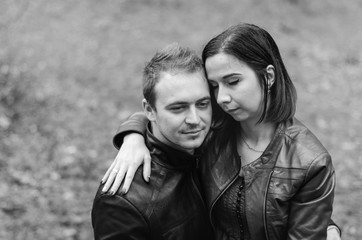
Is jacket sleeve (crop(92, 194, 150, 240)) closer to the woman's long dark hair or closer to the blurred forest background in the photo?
the woman's long dark hair

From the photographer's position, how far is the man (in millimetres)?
2775

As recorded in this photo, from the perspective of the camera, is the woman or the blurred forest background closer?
the woman

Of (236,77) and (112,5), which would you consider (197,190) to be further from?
(112,5)

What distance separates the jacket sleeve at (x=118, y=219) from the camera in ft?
9.05

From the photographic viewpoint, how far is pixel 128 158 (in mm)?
2975

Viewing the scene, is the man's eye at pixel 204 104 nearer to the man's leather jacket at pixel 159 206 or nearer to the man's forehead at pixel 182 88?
the man's forehead at pixel 182 88

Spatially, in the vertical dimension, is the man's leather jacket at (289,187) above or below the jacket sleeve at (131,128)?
below

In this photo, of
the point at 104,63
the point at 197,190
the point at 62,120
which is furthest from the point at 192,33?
the point at 197,190

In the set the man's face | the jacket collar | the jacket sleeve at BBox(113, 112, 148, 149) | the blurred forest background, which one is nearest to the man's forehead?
the man's face

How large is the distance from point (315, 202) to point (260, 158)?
1.36 ft

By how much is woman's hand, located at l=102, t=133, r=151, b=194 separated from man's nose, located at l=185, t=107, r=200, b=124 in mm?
392

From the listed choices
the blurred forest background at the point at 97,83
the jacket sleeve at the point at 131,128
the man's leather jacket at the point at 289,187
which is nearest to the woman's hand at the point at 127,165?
the jacket sleeve at the point at 131,128

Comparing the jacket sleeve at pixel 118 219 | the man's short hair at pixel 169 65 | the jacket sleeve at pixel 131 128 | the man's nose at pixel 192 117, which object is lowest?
the jacket sleeve at pixel 118 219

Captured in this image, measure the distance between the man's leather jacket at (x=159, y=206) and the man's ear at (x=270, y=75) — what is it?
0.67 metres
